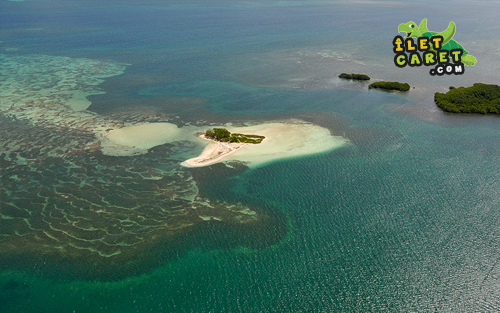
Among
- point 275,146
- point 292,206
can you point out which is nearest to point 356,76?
point 275,146

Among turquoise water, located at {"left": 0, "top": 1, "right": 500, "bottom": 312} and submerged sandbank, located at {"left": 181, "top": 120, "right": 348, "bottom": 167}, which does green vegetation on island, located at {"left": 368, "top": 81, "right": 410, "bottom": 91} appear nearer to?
turquoise water, located at {"left": 0, "top": 1, "right": 500, "bottom": 312}

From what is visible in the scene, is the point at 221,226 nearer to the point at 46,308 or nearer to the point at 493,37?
the point at 46,308

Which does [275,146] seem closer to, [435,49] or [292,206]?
[292,206]

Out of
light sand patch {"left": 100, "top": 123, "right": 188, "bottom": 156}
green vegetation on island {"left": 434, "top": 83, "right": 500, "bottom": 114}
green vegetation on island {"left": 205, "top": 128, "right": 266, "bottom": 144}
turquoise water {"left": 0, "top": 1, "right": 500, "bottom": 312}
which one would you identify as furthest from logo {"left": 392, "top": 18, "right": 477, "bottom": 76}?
light sand patch {"left": 100, "top": 123, "right": 188, "bottom": 156}

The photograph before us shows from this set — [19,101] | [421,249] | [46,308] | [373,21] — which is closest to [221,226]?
[46,308]

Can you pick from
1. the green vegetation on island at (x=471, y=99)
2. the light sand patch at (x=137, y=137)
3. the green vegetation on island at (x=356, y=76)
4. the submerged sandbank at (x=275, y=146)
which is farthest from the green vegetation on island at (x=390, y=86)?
the light sand patch at (x=137, y=137)

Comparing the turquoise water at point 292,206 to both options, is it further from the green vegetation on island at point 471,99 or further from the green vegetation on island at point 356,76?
the green vegetation on island at point 356,76
